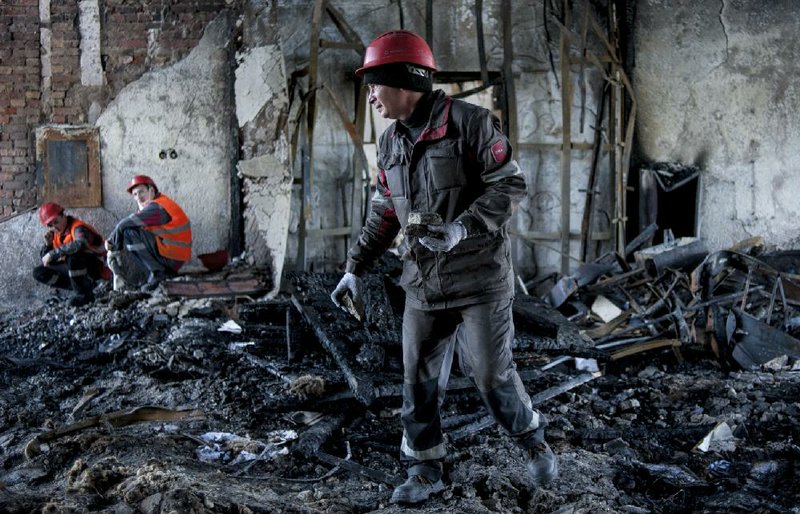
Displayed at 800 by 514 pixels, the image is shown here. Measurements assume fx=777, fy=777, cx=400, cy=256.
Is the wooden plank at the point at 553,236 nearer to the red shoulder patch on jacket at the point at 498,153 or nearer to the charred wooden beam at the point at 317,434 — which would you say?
the charred wooden beam at the point at 317,434

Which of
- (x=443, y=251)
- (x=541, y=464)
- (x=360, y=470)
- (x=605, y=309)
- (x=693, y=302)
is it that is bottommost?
(x=360, y=470)

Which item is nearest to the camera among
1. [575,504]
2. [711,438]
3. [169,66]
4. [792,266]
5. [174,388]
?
[575,504]

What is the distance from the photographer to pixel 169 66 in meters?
7.71

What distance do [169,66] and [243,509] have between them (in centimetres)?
578

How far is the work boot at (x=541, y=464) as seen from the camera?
321 centimetres

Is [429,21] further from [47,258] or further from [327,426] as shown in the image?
[327,426]

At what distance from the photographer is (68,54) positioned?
7703 mm

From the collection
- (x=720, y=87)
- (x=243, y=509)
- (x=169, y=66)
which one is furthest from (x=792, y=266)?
(x=169, y=66)

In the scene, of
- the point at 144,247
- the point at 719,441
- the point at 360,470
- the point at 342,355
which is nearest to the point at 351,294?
the point at 360,470

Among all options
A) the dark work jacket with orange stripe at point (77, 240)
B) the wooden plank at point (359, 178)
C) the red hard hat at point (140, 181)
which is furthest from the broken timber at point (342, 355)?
the dark work jacket with orange stripe at point (77, 240)

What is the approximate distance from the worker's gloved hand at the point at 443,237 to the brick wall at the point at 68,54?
566cm

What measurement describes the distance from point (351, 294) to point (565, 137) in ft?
17.3

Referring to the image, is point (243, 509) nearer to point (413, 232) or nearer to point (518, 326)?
point (413, 232)

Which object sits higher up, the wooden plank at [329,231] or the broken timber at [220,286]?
the wooden plank at [329,231]
